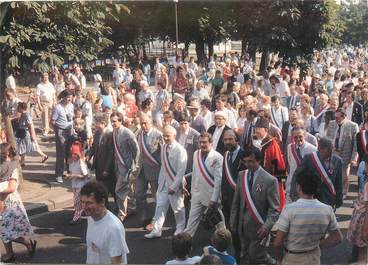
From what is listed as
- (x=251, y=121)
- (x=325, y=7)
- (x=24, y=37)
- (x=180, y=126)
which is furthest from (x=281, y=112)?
(x=325, y=7)

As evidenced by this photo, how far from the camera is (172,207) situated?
7.87m

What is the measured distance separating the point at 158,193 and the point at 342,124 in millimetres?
3344

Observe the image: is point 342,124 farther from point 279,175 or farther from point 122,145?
point 122,145

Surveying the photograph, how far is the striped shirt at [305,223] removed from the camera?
4.64 metres

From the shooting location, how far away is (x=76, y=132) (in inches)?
389

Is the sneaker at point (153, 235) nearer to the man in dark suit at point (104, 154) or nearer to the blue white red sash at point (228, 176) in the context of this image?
the man in dark suit at point (104, 154)

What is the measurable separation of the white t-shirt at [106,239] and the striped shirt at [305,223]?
134 centimetres

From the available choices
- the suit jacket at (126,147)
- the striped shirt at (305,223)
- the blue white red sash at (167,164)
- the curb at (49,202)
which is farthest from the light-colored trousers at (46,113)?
the striped shirt at (305,223)

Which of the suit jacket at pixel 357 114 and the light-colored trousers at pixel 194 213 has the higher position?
the suit jacket at pixel 357 114

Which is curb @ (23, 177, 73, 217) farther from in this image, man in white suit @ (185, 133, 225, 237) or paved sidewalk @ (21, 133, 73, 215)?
man in white suit @ (185, 133, 225, 237)

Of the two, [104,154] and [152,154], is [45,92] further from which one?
[152,154]

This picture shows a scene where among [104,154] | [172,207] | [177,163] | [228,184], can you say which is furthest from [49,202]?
[228,184]

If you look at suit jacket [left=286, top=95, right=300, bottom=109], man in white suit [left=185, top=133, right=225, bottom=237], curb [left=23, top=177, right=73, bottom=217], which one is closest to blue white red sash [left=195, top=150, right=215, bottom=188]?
man in white suit [left=185, top=133, right=225, bottom=237]

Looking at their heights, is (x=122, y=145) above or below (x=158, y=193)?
above
